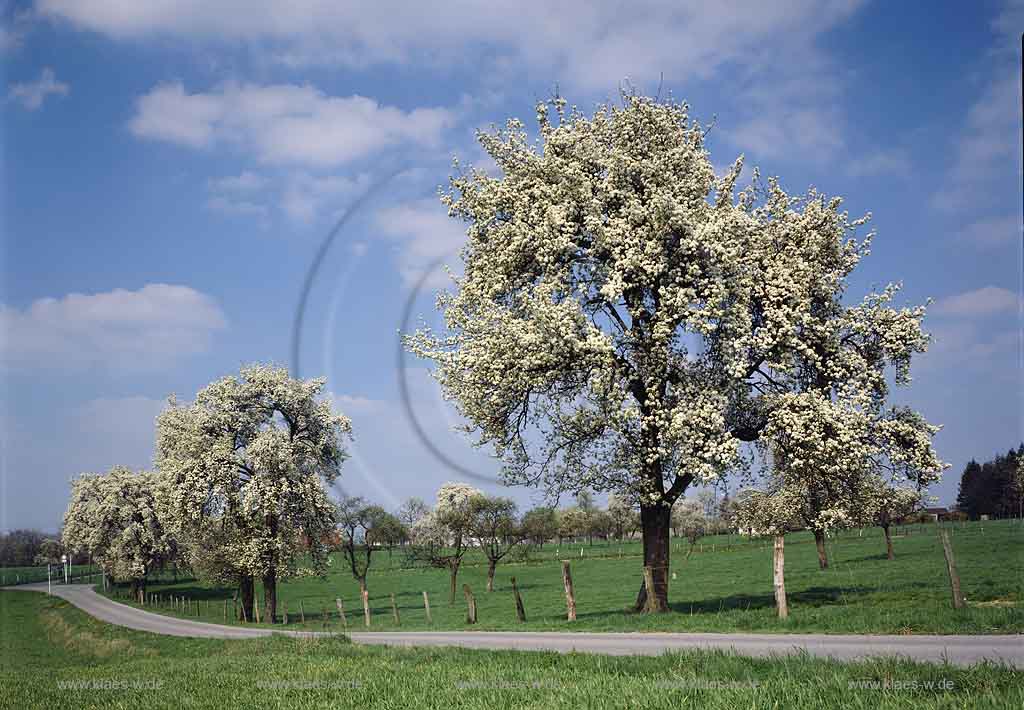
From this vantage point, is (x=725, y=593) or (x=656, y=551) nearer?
(x=656, y=551)

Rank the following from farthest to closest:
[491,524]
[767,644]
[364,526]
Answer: [364,526]
[491,524]
[767,644]

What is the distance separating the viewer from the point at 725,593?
5147 centimetres

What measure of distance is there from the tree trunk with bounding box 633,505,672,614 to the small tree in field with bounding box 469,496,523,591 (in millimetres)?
56043

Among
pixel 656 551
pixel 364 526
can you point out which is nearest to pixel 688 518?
pixel 364 526

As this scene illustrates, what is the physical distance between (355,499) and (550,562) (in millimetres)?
42561

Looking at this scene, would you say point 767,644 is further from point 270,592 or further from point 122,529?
point 122,529

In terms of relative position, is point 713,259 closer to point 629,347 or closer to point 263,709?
point 629,347

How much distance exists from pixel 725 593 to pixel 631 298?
29.6 meters

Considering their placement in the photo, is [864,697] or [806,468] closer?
[864,697]

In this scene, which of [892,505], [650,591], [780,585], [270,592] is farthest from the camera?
[892,505]

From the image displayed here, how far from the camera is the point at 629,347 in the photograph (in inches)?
1104

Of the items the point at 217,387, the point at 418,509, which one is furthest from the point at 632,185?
the point at 418,509

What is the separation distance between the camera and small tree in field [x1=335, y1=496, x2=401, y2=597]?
299 feet

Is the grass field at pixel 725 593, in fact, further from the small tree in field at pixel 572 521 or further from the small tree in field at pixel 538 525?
the small tree in field at pixel 572 521
